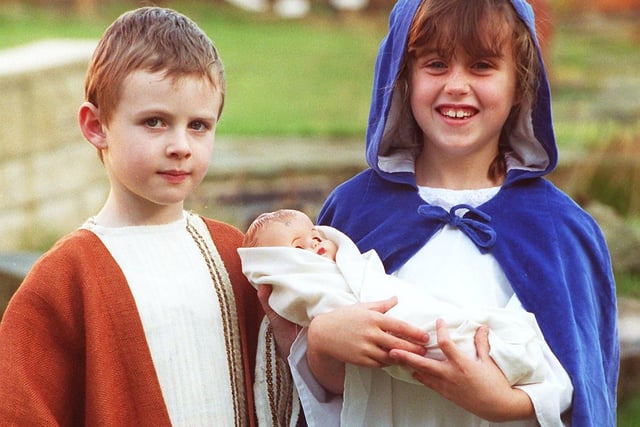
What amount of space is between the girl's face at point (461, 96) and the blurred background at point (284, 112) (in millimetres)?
1092

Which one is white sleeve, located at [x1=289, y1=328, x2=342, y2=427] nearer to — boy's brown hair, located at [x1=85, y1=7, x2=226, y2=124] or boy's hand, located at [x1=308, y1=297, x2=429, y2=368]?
boy's hand, located at [x1=308, y1=297, x2=429, y2=368]

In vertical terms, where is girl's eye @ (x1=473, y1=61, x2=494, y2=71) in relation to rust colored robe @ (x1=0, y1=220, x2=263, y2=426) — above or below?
above

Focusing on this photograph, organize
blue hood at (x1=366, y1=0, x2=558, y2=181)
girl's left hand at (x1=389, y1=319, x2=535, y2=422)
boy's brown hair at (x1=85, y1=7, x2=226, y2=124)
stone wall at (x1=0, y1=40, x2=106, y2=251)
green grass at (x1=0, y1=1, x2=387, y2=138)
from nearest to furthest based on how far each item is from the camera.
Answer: girl's left hand at (x1=389, y1=319, x2=535, y2=422)
boy's brown hair at (x1=85, y1=7, x2=226, y2=124)
blue hood at (x1=366, y1=0, x2=558, y2=181)
stone wall at (x1=0, y1=40, x2=106, y2=251)
green grass at (x1=0, y1=1, x2=387, y2=138)

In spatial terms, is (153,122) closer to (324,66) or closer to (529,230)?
(529,230)

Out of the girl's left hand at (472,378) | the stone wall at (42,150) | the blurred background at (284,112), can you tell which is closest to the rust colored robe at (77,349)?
the girl's left hand at (472,378)

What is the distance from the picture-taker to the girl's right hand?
254 centimetres

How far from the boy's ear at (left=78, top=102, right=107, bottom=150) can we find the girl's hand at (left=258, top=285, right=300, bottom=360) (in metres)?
0.52

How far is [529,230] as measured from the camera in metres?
2.82

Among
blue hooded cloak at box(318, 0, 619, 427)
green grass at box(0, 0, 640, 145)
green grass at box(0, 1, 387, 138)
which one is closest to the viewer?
blue hooded cloak at box(318, 0, 619, 427)

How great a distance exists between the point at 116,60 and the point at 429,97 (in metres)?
0.78

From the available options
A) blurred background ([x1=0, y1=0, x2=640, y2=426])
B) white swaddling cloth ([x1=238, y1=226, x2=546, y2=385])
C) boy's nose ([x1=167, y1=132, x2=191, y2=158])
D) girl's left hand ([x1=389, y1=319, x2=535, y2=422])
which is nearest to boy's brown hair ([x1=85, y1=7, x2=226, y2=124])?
boy's nose ([x1=167, y1=132, x2=191, y2=158])

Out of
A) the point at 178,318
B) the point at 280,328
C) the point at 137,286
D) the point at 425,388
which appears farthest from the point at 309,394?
the point at 137,286

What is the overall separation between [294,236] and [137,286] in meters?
0.39

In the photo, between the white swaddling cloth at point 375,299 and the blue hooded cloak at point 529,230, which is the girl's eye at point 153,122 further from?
the blue hooded cloak at point 529,230
